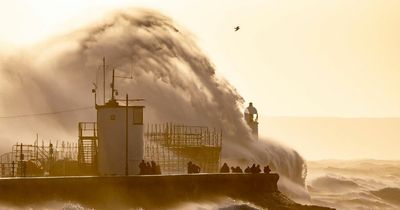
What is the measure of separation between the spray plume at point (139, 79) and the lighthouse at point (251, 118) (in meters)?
1.45

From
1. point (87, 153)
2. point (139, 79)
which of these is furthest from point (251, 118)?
point (87, 153)

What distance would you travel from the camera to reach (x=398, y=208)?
239 feet

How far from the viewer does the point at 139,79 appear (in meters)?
71.2

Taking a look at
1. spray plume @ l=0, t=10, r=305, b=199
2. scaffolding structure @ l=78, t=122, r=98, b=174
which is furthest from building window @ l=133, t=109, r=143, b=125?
spray plume @ l=0, t=10, r=305, b=199

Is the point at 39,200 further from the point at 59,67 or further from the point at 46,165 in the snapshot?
the point at 59,67

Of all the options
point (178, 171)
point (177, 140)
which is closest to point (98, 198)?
point (178, 171)

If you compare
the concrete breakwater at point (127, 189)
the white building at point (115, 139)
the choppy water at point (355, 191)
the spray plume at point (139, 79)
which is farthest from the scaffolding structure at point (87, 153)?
the choppy water at point (355, 191)

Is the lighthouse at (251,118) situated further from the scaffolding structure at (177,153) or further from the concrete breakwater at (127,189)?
the concrete breakwater at (127,189)

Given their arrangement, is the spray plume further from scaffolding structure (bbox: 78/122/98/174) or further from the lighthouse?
scaffolding structure (bbox: 78/122/98/174)

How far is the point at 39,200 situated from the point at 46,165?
11.2 m

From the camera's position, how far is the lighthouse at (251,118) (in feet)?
257

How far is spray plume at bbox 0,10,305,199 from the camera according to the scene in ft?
232

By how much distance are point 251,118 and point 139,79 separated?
10.8 metres

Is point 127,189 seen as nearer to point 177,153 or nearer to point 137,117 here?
point 137,117
